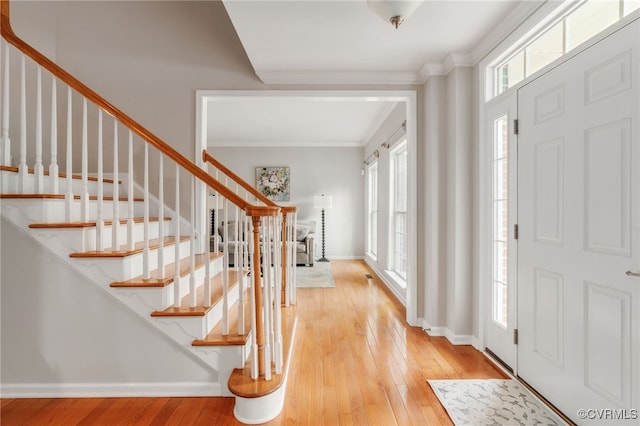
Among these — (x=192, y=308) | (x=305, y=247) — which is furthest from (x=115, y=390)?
(x=305, y=247)

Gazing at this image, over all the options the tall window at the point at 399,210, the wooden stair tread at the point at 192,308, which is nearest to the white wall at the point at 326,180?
the tall window at the point at 399,210

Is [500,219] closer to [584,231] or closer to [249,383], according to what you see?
[584,231]

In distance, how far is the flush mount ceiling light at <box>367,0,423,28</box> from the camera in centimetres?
175

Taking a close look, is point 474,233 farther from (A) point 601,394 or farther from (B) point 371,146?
(B) point 371,146

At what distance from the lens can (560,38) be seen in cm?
198

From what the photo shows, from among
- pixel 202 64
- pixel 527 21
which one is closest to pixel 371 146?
pixel 202 64

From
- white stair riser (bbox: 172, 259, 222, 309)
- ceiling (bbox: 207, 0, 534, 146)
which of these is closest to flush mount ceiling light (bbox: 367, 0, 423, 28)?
ceiling (bbox: 207, 0, 534, 146)

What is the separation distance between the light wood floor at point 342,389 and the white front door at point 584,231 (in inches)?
23.7

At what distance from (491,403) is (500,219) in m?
1.29

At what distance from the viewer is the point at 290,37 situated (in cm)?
262

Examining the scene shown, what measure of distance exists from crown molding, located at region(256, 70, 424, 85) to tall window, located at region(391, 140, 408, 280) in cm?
143

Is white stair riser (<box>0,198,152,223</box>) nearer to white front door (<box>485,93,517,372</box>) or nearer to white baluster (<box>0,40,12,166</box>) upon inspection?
white baluster (<box>0,40,12,166</box>)

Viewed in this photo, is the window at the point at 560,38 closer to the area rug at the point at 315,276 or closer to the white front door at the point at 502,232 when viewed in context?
the white front door at the point at 502,232

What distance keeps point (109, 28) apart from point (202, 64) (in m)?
0.96
